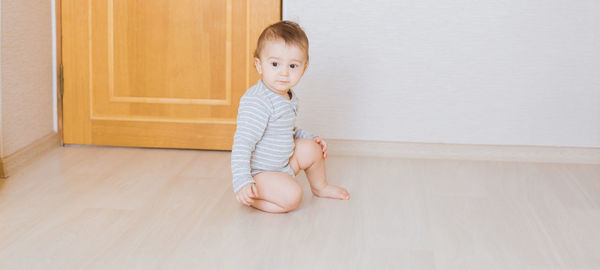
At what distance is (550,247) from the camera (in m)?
1.66

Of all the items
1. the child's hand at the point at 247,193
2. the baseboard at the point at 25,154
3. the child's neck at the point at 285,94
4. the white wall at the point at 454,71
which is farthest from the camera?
the white wall at the point at 454,71

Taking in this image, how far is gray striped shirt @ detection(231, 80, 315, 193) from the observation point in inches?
72.4

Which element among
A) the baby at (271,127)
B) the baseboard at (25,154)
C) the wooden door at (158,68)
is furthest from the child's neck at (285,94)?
the baseboard at (25,154)

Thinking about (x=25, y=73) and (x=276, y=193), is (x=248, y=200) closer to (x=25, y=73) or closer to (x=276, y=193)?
(x=276, y=193)

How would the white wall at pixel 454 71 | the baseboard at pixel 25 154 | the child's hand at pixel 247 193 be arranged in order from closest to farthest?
1. the child's hand at pixel 247 193
2. the baseboard at pixel 25 154
3. the white wall at pixel 454 71

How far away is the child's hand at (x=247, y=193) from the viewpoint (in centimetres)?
179

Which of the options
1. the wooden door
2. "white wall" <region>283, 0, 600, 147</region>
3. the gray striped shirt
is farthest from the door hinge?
the gray striped shirt

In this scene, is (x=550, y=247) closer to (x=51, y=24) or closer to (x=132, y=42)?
(x=132, y=42)

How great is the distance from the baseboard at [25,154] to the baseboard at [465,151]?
1.06 m

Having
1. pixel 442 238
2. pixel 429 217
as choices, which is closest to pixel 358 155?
pixel 429 217

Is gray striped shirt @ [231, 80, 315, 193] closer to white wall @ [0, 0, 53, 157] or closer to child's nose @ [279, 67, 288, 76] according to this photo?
child's nose @ [279, 67, 288, 76]

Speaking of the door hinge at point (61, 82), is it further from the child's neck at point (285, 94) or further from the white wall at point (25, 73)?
the child's neck at point (285, 94)

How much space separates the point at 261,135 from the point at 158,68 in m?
0.84

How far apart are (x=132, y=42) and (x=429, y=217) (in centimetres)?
133
